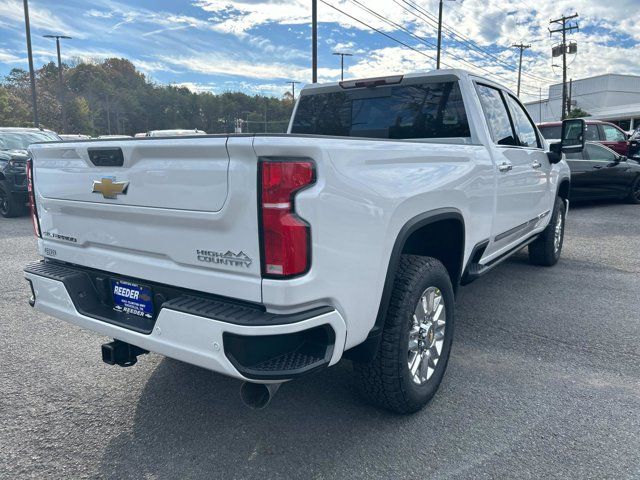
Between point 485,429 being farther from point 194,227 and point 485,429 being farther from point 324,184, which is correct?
point 194,227

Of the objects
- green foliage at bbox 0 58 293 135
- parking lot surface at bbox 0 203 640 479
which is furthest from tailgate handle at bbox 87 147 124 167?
green foliage at bbox 0 58 293 135

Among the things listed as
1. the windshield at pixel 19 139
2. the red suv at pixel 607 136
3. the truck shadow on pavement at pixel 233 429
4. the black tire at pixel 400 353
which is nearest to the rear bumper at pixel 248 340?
the black tire at pixel 400 353

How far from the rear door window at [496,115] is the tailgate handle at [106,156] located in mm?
2696

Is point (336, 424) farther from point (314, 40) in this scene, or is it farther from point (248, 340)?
point (314, 40)

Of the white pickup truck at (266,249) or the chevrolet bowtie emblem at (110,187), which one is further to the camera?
the chevrolet bowtie emblem at (110,187)

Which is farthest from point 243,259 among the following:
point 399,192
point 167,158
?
point 399,192

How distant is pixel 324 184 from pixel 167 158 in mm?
742

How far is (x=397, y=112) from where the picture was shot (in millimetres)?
4000

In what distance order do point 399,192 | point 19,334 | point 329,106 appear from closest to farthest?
point 399,192, point 19,334, point 329,106

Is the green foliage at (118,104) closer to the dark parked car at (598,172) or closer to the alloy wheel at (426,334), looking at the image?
the dark parked car at (598,172)

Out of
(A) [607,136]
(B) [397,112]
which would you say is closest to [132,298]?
(B) [397,112]

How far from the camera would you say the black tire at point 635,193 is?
37.4 feet

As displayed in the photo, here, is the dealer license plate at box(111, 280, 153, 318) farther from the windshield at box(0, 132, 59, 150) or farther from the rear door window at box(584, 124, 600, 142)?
the rear door window at box(584, 124, 600, 142)

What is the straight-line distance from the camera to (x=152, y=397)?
10.2 ft
